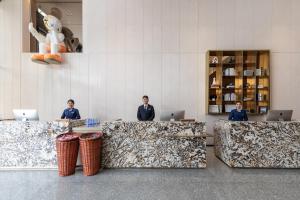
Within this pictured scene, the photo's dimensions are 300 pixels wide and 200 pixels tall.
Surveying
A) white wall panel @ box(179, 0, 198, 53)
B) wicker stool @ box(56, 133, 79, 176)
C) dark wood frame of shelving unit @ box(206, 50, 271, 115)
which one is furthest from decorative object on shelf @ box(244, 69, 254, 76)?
wicker stool @ box(56, 133, 79, 176)

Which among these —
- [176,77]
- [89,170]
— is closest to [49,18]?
[176,77]

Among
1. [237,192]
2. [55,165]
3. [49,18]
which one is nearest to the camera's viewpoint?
[237,192]

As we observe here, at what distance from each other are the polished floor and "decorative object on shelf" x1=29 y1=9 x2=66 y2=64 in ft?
10.8

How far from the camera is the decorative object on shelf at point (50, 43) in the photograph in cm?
572

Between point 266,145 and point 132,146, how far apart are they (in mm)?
2716

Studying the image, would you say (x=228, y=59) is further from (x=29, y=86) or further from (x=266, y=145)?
(x=29, y=86)

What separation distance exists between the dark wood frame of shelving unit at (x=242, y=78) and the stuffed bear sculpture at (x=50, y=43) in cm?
465

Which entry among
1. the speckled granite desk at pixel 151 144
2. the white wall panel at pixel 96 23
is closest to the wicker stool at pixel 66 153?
the speckled granite desk at pixel 151 144

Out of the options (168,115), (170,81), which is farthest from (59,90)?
(168,115)

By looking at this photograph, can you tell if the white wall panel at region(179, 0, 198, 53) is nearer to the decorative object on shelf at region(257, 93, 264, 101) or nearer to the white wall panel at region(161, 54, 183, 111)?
the white wall panel at region(161, 54, 183, 111)

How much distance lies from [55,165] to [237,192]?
A: 11.0ft

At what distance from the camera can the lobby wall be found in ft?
20.5

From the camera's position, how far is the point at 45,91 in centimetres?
633

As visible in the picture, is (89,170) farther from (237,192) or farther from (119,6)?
(119,6)
